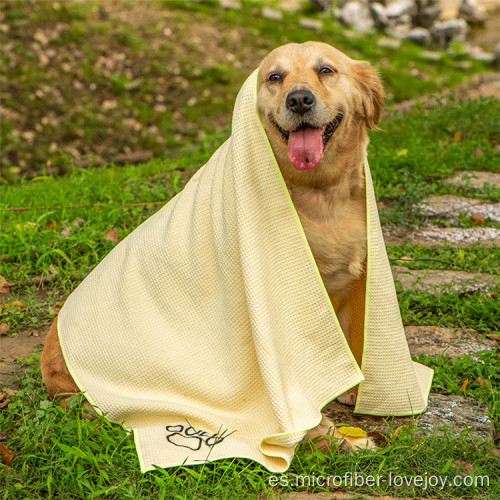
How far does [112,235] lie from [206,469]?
7.47 ft

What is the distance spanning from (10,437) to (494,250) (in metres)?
3.13

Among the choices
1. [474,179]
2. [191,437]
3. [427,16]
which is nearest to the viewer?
[191,437]

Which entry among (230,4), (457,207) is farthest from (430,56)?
(457,207)

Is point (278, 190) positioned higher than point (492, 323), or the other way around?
point (278, 190)

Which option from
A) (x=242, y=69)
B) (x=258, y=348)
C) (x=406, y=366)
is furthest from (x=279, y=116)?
(x=242, y=69)

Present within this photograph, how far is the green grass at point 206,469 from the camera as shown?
7.91ft

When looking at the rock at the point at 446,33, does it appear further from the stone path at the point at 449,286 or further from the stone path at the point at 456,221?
the stone path at the point at 456,221

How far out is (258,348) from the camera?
249 centimetres

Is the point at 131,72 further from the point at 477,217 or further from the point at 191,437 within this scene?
the point at 191,437

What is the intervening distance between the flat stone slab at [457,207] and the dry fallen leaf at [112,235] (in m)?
2.18

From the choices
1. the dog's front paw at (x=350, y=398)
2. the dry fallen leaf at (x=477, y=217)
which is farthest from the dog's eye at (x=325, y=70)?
the dry fallen leaf at (x=477, y=217)

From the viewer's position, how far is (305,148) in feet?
8.57

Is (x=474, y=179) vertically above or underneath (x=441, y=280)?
above

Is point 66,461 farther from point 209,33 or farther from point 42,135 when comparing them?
point 209,33
